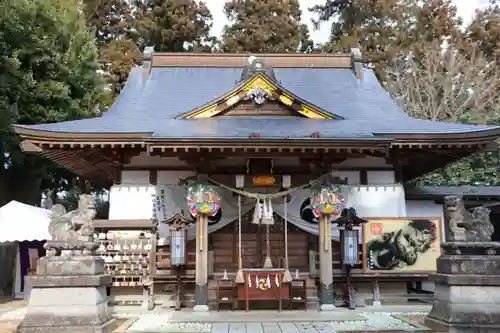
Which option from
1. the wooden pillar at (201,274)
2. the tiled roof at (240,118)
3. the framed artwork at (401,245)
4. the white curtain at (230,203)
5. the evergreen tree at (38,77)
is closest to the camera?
the wooden pillar at (201,274)

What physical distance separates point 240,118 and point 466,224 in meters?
5.80

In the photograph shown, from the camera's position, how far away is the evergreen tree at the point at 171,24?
29.1m

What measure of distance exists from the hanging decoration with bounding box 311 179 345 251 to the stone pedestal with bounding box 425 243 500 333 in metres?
2.67

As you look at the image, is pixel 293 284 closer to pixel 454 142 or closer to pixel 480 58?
pixel 454 142

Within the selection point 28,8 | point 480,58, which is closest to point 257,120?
point 28,8

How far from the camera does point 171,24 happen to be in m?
29.3

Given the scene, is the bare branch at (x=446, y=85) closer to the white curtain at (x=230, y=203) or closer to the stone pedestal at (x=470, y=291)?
the white curtain at (x=230, y=203)

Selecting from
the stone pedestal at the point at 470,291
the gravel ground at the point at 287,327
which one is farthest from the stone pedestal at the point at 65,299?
the stone pedestal at the point at 470,291

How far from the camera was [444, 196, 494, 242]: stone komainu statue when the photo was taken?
7.82m

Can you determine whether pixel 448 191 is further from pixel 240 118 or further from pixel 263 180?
Result: pixel 240 118

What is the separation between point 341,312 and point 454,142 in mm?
4276

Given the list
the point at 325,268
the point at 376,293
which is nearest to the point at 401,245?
the point at 376,293

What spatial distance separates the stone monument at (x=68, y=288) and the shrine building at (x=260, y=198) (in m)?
2.50

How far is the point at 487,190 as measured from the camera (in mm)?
13609
